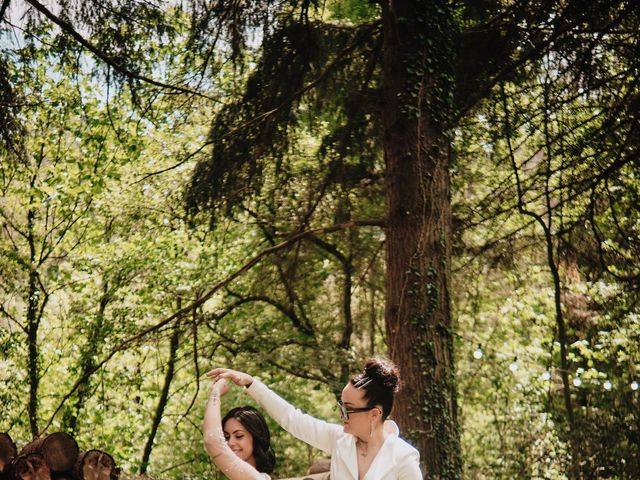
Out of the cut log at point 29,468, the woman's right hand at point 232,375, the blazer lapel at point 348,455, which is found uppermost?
the woman's right hand at point 232,375

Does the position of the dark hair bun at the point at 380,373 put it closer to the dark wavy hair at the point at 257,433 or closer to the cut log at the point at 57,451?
the dark wavy hair at the point at 257,433

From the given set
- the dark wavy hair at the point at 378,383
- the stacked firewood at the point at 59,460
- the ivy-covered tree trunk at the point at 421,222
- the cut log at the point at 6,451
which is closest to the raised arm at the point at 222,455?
the dark wavy hair at the point at 378,383

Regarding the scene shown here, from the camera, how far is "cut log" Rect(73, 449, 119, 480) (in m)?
3.86

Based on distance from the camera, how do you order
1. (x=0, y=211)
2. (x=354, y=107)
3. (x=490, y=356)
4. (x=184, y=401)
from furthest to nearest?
1. (x=184, y=401)
2. (x=490, y=356)
3. (x=0, y=211)
4. (x=354, y=107)

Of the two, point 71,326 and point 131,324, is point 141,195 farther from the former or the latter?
point 71,326

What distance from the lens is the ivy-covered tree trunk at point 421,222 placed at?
5.61 m

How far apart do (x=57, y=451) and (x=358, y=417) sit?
1873 mm

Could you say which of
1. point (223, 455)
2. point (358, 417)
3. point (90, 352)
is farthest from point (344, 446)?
point (90, 352)

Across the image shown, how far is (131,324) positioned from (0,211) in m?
2.91

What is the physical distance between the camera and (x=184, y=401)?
→ 1734 centimetres

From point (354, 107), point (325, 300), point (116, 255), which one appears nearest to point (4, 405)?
point (116, 255)

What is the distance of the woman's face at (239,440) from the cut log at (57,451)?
1.20m

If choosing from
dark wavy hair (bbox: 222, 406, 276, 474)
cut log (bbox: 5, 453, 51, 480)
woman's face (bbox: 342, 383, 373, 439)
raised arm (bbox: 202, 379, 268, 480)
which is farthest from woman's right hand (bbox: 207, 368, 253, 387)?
cut log (bbox: 5, 453, 51, 480)

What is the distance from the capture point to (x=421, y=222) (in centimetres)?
595
